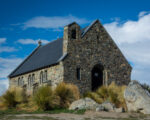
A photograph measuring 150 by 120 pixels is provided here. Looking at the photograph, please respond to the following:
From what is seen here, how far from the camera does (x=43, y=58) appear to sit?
34.0 metres

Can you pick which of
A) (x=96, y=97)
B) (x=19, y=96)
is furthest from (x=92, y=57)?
(x=19, y=96)

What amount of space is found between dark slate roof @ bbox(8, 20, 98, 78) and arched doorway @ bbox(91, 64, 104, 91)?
14.0ft

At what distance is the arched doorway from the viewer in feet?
98.2

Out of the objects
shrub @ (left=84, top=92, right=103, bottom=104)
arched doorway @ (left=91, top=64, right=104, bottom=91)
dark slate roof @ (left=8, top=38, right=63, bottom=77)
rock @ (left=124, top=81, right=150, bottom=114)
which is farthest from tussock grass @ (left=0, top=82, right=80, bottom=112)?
arched doorway @ (left=91, top=64, right=104, bottom=91)

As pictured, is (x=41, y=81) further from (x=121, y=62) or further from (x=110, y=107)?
(x=110, y=107)

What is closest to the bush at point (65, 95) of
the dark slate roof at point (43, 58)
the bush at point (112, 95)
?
the bush at point (112, 95)

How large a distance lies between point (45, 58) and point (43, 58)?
945 millimetres

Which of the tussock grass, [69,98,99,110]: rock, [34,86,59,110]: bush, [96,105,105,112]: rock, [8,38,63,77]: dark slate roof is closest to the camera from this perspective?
[96,105,105,112]: rock

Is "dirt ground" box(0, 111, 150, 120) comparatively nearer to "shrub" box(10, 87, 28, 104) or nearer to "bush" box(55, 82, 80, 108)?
"bush" box(55, 82, 80, 108)

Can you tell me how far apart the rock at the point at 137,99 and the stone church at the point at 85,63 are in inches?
322

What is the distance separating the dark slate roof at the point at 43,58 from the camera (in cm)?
3006

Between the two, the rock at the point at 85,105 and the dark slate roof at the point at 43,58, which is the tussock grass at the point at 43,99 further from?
the dark slate roof at the point at 43,58

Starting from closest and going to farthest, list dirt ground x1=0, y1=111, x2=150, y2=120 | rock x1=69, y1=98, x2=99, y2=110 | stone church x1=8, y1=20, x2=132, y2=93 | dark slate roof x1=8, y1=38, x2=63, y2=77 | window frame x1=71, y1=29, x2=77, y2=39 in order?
dirt ground x1=0, y1=111, x2=150, y2=120 < rock x1=69, y1=98, x2=99, y2=110 < stone church x1=8, y1=20, x2=132, y2=93 < window frame x1=71, y1=29, x2=77, y2=39 < dark slate roof x1=8, y1=38, x2=63, y2=77

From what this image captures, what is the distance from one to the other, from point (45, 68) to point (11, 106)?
763 cm
